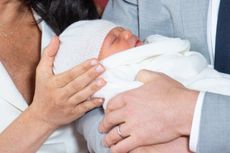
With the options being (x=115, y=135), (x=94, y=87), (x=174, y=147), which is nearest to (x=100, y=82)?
(x=94, y=87)

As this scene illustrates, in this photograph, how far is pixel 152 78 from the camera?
1026 millimetres

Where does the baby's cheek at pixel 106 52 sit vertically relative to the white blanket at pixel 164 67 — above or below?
above

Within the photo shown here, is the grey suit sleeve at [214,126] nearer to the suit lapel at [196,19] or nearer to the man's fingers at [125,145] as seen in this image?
the man's fingers at [125,145]

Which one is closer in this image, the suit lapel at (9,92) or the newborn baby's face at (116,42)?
the newborn baby's face at (116,42)

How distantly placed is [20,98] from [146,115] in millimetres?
485

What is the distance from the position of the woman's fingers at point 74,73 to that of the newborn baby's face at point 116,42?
8 centimetres

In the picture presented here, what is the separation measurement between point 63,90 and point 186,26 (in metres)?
0.38

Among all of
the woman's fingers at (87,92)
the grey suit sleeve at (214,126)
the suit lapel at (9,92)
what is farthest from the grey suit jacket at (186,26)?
the suit lapel at (9,92)

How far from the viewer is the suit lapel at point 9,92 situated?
1290mm

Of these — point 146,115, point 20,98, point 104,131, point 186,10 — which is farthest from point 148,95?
point 20,98

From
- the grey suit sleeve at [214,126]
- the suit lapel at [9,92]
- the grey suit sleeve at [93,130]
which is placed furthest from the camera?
the suit lapel at [9,92]

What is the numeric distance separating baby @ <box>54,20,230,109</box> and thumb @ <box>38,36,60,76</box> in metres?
0.01

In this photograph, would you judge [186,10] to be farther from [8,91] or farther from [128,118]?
[8,91]

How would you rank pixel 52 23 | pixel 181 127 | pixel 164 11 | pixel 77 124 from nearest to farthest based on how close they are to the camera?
1. pixel 181 127
2. pixel 164 11
3. pixel 77 124
4. pixel 52 23
